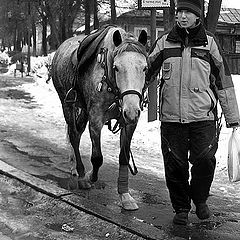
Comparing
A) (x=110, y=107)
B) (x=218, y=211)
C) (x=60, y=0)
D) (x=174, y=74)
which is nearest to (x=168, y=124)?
(x=174, y=74)

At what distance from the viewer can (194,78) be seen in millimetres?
4824

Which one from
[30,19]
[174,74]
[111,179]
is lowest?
[111,179]

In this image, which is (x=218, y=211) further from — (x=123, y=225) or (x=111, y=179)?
(x=111, y=179)

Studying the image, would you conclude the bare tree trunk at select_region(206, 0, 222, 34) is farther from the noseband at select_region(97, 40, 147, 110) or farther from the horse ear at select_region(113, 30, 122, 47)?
the horse ear at select_region(113, 30, 122, 47)

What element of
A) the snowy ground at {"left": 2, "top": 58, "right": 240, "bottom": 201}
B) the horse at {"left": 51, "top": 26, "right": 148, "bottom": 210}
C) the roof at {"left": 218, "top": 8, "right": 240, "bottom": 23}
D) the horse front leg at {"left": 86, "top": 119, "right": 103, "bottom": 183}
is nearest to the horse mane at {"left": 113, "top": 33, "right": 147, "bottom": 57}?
the horse at {"left": 51, "top": 26, "right": 148, "bottom": 210}

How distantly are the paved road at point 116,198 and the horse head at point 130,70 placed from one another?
1.14 meters

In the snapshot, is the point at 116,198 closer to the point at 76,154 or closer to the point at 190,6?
the point at 76,154

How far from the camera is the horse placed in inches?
200

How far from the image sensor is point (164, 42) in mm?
4996

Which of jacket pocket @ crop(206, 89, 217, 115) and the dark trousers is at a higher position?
jacket pocket @ crop(206, 89, 217, 115)

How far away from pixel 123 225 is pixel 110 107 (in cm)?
133

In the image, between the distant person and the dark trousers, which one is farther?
the dark trousers

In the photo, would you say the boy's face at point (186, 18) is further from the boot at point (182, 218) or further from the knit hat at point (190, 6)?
the boot at point (182, 218)

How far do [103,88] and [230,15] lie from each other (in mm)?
32492
